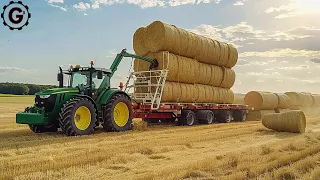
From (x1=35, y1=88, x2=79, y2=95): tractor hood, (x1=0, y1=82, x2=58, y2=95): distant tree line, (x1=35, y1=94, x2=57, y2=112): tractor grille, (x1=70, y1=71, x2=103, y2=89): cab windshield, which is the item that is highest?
(x1=0, y1=82, x2=58, y2=95): distant tree line

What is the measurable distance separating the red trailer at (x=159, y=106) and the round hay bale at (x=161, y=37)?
110 cm

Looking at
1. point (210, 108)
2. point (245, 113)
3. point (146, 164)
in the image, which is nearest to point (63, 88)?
point (146, 164)

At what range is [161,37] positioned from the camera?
1536cm

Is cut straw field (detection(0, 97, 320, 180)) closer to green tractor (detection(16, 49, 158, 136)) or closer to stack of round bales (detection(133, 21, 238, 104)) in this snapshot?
green tractor (detection(16, 49, 158, 136))

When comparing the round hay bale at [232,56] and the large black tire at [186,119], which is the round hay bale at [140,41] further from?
the round hay bale at [232,56]

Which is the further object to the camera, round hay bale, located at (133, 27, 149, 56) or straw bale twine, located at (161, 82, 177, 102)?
round hay bale, located at (133, 27, 149, 56)

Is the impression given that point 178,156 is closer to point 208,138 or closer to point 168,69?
point 208,138

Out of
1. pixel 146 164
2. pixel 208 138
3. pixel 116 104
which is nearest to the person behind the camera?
pixel 146 164

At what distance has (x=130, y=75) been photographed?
16.5 metres

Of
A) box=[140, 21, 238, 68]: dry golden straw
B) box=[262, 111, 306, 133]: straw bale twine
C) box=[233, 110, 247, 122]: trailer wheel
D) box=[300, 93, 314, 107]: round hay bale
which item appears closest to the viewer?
box=[262, 111, 306, 133]: straw bale twine

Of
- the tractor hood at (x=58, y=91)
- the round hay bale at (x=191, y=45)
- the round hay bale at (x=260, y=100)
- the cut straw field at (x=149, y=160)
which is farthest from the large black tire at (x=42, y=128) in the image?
the round hay bale at (x=260, y=100)

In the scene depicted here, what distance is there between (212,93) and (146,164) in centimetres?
1179

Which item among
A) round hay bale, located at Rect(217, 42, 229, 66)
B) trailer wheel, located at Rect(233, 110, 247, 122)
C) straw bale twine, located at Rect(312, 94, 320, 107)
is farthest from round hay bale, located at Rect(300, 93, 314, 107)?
round hay bale, located at Rect(217, 42, 229, 66)

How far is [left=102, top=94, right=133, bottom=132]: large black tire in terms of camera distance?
1192 centimetres
